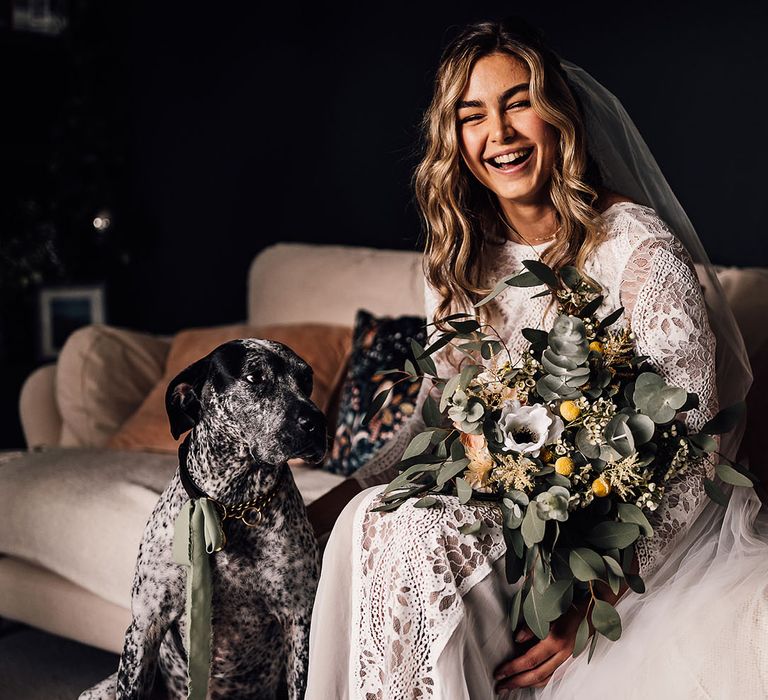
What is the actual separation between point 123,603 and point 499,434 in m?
1.42

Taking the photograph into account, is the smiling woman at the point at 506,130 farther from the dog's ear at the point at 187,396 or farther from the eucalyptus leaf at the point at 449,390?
the dog's ear at the point at 187,396

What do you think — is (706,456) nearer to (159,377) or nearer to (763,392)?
(763,392)

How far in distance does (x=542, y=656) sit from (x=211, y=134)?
3604 millimetres

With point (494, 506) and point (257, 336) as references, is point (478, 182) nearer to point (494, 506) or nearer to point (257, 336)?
point (494, 506)

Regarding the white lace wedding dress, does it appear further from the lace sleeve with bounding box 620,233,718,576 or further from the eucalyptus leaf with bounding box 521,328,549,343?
the eucalyptus leaf with bounding box 521,328,549,343

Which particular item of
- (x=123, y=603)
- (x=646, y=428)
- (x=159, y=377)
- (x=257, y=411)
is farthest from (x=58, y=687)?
(x=646, y=428)

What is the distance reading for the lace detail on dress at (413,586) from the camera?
1.47 m

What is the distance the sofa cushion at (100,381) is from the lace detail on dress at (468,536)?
5.90 ft

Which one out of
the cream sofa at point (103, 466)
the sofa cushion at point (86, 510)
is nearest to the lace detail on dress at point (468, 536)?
the cream sofa at point (103, 466)

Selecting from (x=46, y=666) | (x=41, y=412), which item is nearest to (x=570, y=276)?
(x=46, y=666)

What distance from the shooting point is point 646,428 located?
147cm

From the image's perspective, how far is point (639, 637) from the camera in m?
1.53

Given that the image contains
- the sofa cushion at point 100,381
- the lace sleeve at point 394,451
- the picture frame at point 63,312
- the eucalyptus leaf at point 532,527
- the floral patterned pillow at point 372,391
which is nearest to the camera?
the eucalyptus leaf at point 532,527

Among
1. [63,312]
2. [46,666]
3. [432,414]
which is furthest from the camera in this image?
[63,312]
